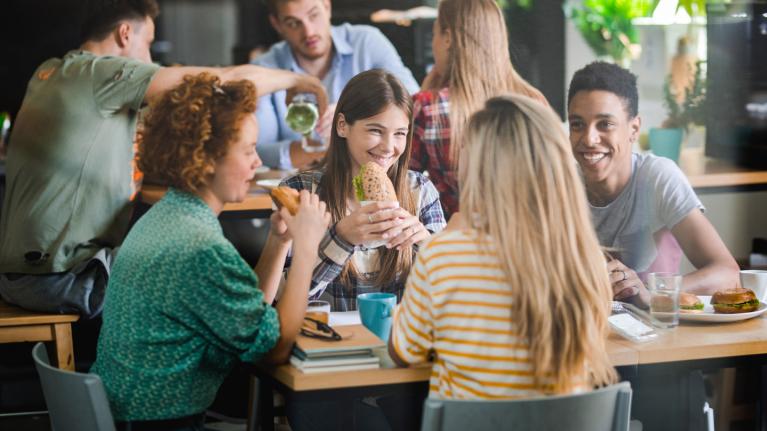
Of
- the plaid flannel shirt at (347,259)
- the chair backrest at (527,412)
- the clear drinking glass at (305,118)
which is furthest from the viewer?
the clear drinking glass at (305,118)

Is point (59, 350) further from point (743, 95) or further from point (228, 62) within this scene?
point (743, 95)

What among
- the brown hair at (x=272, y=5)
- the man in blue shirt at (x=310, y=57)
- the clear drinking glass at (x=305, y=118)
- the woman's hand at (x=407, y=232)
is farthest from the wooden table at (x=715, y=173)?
the brown hair at (x=272, y=5)

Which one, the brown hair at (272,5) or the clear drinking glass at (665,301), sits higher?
the brown hair at (272,5)

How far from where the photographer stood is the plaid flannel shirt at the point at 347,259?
98.5 inches

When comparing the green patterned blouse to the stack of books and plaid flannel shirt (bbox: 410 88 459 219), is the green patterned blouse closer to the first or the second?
the stack of books

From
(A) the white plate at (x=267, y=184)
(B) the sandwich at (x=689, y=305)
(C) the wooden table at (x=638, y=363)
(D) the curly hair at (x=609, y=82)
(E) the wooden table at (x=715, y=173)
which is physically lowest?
(C) the wooden table at (x=638, y=363)

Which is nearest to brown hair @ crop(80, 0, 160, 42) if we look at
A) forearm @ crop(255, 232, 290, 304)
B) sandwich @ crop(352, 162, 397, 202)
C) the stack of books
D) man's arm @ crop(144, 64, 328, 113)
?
man's arm @ crop(144, 64, 328, 113)

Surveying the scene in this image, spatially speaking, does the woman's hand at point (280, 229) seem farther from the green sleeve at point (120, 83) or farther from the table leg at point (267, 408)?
the green sleeve at point (120, 83)

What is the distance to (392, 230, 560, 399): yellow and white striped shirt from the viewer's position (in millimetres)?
1729

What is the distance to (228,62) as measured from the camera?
169 inches

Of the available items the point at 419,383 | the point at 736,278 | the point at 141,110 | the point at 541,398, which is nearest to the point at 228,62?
the point at 141,110

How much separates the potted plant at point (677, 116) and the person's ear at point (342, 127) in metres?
1.75

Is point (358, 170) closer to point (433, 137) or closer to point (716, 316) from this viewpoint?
point (433, 137)

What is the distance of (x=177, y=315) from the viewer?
1834 mm
